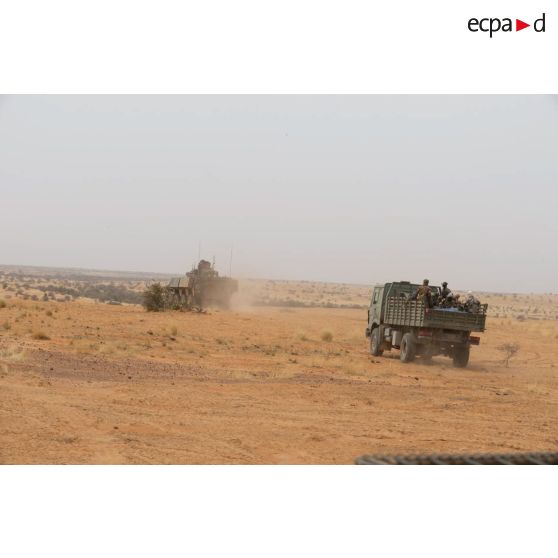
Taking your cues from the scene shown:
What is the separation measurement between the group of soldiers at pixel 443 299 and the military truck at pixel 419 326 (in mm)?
82

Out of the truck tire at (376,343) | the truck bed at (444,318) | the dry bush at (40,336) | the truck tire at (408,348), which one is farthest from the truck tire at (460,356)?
the dry bush at (40,336)

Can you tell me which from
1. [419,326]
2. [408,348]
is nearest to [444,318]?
[419,326]

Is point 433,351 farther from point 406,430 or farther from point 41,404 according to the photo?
point 41,404

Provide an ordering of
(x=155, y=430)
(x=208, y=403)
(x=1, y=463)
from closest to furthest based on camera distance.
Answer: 1. (x=1, y=463)
2. (x=155, y=430)
3. (x=208, y=403)

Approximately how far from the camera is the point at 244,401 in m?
14.6

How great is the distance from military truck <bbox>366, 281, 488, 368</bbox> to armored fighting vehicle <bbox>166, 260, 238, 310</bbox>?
18778mm

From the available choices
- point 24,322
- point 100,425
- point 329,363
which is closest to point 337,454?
point 100,425

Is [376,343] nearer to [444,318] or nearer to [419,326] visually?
[419,326]

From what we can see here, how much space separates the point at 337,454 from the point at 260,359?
1165cm

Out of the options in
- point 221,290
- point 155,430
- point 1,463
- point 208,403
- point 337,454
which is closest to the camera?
point 1,463

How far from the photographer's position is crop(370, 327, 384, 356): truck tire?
24062 millimetres

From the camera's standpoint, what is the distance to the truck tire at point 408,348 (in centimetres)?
2191

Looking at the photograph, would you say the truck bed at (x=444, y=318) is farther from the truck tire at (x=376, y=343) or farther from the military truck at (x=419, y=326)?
the truck tire at (x=376, y=343)

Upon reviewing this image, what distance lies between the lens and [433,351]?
22.2 meters
